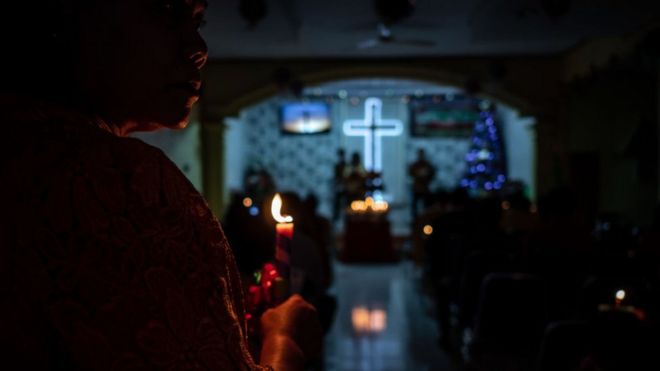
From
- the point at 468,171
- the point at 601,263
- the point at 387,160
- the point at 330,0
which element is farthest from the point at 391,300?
the point at 387,160

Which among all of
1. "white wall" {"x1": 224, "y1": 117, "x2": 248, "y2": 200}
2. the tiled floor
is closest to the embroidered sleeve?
the tiled floor

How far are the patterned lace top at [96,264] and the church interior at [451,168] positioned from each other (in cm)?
55

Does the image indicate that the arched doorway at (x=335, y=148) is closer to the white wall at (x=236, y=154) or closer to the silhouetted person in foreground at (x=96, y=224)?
the white wall at (x=236, y=154)

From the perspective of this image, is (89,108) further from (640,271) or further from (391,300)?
(391,300)

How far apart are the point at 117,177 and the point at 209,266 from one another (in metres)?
0.14

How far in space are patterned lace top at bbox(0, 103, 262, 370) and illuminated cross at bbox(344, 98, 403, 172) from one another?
1618cm

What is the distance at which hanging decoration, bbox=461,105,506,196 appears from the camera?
49.4 ft

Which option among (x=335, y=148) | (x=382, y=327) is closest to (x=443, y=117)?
(x=335, y=148)

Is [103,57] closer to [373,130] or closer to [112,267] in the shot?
[112,267]

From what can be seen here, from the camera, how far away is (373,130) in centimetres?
1694

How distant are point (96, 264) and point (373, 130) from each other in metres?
16.3

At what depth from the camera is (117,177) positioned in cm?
73

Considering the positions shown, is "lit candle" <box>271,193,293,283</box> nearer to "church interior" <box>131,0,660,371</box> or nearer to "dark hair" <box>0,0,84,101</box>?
"church interior" <box>131,0,660,371</box>

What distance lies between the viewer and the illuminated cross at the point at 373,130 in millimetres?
16922
